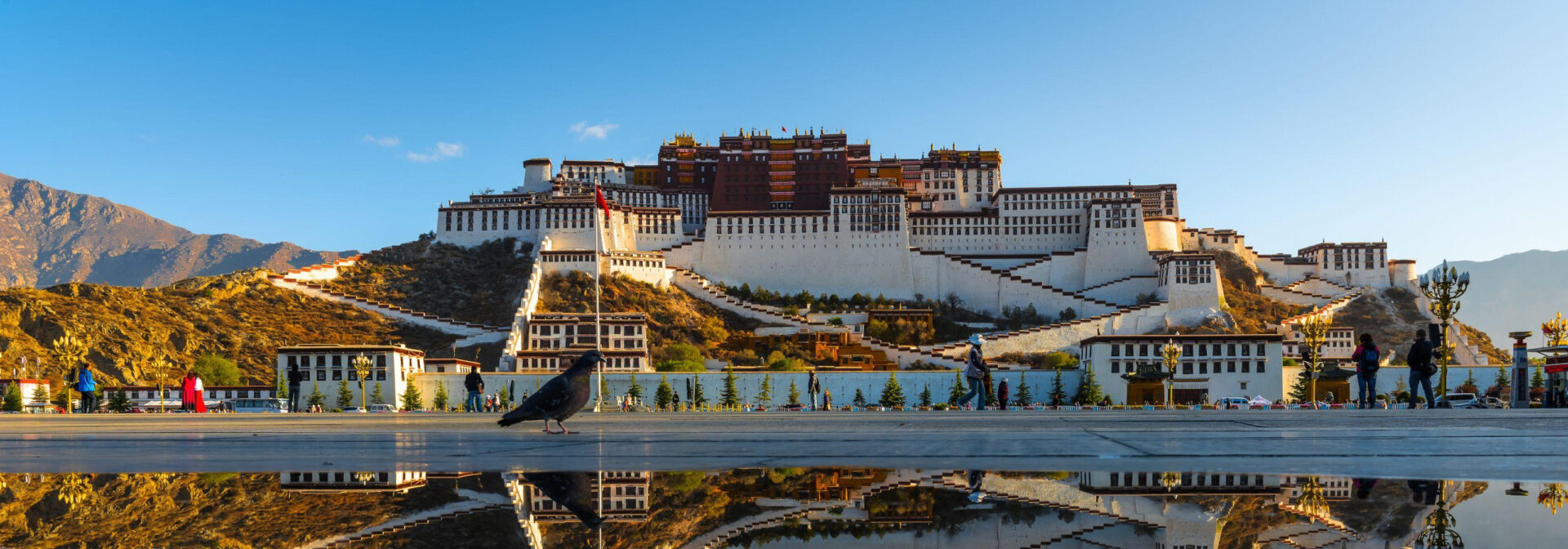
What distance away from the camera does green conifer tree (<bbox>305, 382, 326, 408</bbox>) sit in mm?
48062

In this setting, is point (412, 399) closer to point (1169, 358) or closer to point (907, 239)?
point (1169, 358)

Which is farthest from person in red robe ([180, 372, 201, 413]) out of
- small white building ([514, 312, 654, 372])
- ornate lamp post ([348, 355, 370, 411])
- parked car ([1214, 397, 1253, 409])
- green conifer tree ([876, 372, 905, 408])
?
small white building ([514, 312, 654, 372])

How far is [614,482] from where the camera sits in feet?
16.9

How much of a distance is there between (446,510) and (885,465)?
2.41 meters

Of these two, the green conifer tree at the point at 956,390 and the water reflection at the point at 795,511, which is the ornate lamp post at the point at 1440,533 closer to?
the water reflection at the point at 795,511

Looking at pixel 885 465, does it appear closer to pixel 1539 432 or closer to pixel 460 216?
pixel 1539 432

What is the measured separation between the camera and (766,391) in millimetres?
54531

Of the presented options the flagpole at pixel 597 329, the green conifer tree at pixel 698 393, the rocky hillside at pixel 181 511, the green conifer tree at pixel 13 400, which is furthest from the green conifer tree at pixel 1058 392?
the rocky hillside at pixel 181 511

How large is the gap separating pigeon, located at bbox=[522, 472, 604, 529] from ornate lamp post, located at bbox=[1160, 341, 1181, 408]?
143ft

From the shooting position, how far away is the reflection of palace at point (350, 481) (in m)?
5.12

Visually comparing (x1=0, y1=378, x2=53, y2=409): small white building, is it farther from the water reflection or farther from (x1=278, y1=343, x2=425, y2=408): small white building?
the water reflection

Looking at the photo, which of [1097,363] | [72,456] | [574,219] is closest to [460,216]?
[574,219]

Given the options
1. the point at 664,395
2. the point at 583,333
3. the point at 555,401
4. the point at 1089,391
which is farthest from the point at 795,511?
the point at 583,333

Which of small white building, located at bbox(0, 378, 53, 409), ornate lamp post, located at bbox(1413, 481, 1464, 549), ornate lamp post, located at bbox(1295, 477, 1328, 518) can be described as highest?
ornate lamp post, located at bbox(1413, 481, 1464, 549)
